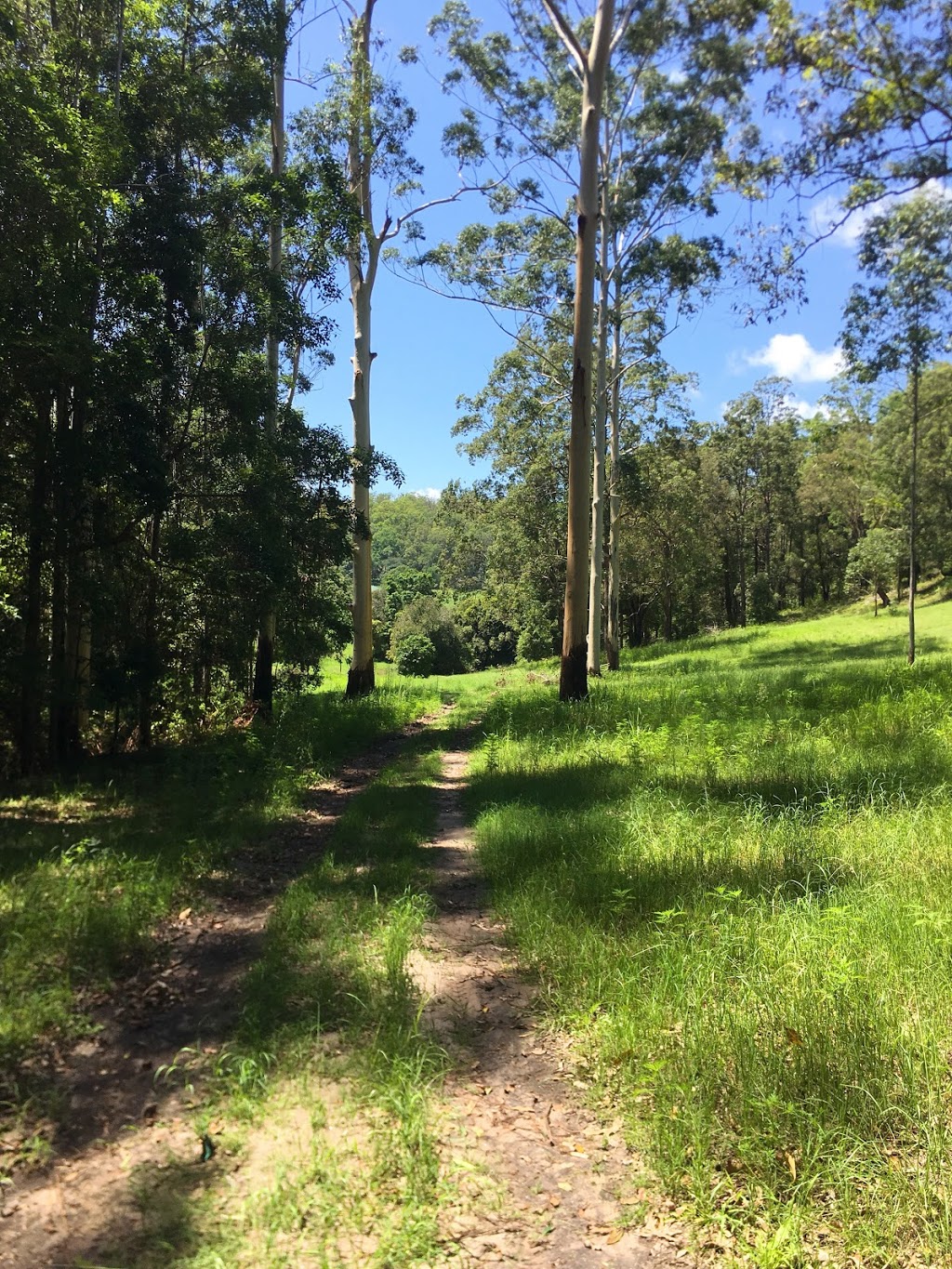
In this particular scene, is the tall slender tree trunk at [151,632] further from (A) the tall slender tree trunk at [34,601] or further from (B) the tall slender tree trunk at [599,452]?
(B) the tall slender tree trunk at [599,452]

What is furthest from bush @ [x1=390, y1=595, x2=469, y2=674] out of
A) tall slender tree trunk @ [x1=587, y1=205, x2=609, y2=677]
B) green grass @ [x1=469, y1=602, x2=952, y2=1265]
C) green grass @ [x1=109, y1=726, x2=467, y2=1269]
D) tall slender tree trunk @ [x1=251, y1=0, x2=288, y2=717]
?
green grass @ [x1=109, y1=726, x2=467, y2=1269]

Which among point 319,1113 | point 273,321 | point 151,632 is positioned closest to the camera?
point 319,1113

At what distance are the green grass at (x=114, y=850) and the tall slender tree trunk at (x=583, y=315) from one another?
4189mm

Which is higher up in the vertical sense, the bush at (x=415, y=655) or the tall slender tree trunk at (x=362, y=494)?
the tall slender tree trunk at (x=362, y=494)

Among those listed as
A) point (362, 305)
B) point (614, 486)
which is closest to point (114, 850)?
point (362, 305)

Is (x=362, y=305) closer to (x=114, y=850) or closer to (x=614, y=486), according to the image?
(x=614, y=486)

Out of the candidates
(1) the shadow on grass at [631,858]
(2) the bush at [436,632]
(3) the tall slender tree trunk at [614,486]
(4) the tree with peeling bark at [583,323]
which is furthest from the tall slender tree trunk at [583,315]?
(2) the bush at [436,632]

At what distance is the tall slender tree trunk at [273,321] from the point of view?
454 inches

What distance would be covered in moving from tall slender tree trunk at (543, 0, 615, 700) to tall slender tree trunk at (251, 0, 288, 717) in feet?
15.1

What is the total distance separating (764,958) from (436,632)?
44370 millimetres

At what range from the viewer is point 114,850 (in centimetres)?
561

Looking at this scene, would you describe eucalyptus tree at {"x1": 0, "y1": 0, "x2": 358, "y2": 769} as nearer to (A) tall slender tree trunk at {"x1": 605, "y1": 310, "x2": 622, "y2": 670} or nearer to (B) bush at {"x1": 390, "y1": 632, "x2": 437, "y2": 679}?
(A) tall slender tree trunk at {"x1": 605, "y1": 310, "x2": 622, "y2": 670}

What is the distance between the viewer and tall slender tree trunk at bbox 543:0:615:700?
38.2 feet

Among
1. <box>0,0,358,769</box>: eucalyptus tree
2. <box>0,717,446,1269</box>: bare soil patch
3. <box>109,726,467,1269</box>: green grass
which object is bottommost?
<box>0,717,446,1269</box>: bare soil patch
